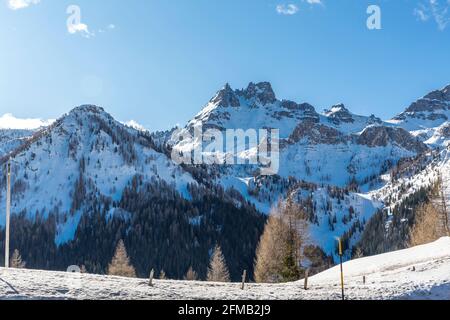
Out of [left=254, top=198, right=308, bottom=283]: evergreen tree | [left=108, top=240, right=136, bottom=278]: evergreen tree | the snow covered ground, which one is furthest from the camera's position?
[left=108, top=240, right=136, bottom=278]: evergreen tree

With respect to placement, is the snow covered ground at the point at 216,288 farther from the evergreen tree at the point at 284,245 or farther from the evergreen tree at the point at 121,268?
the evergreen tree at the point at 121,268

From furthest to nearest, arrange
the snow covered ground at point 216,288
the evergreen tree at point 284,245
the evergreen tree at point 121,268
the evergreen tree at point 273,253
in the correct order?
the evergreen tree at point 121,268 < the evergreen tree at point 273,253 < the evergreen tree at point 284,245 < the snow covered ground at point 216,288

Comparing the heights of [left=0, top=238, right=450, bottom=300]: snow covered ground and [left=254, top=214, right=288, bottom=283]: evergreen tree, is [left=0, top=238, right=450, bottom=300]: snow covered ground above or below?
below

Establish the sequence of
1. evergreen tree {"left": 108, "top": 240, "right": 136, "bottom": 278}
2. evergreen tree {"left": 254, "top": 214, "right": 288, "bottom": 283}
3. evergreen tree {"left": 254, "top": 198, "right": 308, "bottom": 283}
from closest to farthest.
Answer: evergreen tree {"left": 254, "top": 198, "right": 308, "bottom": 283} → evergreen tree {"left": 254, "top": 214, "right": 288, "bottom": 283} → evergreen tree {"left": 108, "top": 240, "right": 136, "bottom": 278}

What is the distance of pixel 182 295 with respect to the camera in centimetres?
2933

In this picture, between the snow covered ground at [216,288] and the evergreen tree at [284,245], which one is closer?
the snow covered ground at [216,288]

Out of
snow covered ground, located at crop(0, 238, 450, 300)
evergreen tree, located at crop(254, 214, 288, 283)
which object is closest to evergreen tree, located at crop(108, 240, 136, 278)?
evergreen tree, located at crop(254, 214, 288, 283)

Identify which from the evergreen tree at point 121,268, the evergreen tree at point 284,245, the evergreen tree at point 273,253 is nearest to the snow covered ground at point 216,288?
the evergreen tree at point 284,245

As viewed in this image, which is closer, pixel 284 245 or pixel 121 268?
pixel 284 245

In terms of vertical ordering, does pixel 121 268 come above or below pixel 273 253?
below

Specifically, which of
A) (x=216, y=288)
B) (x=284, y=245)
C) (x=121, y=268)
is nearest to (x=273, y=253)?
(x=284, y=245)

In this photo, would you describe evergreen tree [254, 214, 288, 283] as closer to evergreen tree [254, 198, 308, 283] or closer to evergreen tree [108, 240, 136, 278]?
evergreen tree [254, 198, 308, 283]

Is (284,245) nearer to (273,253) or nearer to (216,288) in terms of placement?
(273,253)
